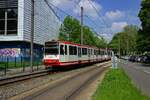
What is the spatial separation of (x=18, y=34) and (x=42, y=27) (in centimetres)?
1226

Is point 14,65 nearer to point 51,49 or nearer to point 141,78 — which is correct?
point 51,49

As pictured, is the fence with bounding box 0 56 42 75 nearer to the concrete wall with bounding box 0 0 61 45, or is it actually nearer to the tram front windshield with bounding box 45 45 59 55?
the tram front windshield with bounding box 45 45 59 55

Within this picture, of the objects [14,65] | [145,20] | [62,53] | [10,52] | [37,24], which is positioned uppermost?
[145,20]

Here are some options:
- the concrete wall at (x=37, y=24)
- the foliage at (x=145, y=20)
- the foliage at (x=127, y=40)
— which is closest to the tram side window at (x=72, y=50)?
the concrete wall at (x=37, y=24)

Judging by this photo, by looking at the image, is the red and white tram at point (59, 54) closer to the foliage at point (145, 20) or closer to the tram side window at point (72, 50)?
the tram side window at point (72, 50)

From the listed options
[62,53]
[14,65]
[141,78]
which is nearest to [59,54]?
[62,53]

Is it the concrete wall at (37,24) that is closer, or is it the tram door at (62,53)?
the tram door at (62,53)

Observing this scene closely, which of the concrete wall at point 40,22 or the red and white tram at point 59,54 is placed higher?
the concrete wall at point 40,22

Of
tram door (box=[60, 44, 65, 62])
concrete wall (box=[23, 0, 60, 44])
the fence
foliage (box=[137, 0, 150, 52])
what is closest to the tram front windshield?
tram door (box=[60, 44, 65, 62])

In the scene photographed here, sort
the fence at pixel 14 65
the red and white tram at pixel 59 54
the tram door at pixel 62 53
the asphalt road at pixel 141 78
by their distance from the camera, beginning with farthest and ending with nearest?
the tram door at pixel 62 53 → the fence at pixel 14 65 → the red and white tram at pixel 59 54 → the asphalt road at pixel 141 78

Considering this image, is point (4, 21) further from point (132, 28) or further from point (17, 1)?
point (132, 28)

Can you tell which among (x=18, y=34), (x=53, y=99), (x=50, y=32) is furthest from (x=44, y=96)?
(x=50, y=32)

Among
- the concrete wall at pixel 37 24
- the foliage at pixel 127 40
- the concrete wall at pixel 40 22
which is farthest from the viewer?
the foliage at pixel 127 40

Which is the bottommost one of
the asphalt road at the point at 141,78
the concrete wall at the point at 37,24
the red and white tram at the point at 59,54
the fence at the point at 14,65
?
the asphalt road at the point at 141,78
